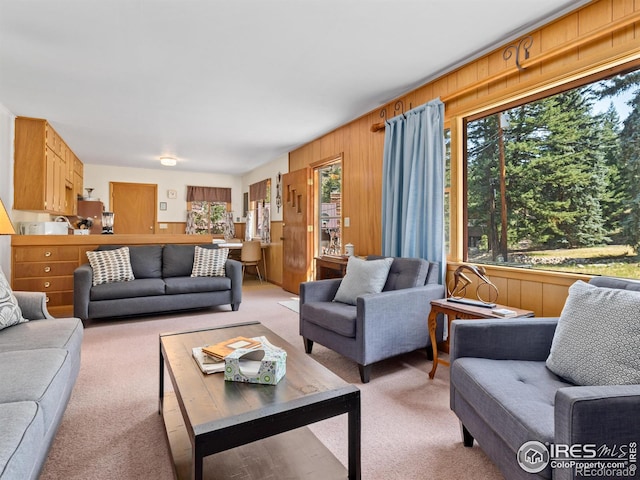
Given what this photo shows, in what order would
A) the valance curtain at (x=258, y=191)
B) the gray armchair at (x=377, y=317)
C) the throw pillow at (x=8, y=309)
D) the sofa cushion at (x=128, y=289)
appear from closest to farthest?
the throw pillow at (x=8, y=309), the gray armchair at (x=377, y=317), the sofa cushion at (x=128, y=289), the valance curtain at (x=258, y=191)

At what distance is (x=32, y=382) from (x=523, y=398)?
187 centimetres

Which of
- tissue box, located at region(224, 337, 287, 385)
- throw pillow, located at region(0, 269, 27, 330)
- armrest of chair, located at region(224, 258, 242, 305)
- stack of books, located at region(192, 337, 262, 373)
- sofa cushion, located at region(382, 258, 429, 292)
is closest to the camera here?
tissue box, located at region(224, 337, 287, 385)

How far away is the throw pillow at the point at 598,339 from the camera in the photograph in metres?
1.28

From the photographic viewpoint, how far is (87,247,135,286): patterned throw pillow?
3.91m

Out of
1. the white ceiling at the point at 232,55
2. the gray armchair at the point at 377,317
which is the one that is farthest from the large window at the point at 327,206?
the gray armchair at the point at 377,317

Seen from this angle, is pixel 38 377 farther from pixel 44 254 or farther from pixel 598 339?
pixel 44 254

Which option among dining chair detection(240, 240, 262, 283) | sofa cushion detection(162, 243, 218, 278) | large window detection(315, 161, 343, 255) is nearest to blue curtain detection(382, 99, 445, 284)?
large window detection(315, 161, 343, 255)

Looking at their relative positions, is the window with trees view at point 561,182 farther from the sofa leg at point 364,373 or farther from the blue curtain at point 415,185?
the sofa leg at point 364,373

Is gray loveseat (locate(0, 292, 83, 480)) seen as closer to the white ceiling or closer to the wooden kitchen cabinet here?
the white ceiling

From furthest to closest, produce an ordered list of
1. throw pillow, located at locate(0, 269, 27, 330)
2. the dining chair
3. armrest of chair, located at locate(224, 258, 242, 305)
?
the dining chair, armrest of chair, located at locate(224, 258, 242, 305), throw pillow, located at locate(0, 269, 27, 330)

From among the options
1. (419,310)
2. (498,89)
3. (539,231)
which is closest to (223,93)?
(498,89)

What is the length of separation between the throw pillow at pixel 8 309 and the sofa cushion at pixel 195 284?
76.7 inches

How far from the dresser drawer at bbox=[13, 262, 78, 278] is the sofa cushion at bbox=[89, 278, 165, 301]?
825mm

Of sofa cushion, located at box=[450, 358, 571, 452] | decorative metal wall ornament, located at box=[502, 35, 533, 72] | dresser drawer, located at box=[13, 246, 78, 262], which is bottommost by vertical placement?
sofa cushion, located at box=[450, 358, 571, 452]
